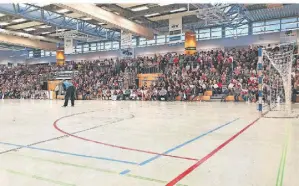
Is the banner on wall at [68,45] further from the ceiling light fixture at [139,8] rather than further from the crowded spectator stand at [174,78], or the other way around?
the ceiling light fixture at [139,8]

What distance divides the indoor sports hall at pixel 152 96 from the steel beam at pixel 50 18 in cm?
12

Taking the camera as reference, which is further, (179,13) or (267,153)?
(179,13)

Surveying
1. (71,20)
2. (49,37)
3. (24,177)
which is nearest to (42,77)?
(49,37)

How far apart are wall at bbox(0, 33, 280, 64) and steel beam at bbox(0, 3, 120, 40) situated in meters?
5.85

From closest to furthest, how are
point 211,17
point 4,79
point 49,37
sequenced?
point 211,17 < point 49,37 < point 4,79

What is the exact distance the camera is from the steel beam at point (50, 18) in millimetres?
20438

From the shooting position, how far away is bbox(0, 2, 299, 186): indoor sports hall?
136 inches

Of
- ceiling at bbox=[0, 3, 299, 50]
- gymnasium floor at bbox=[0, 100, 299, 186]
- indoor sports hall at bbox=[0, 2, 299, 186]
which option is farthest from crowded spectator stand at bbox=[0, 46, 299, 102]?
gymnasium floor at bbox=[0, 100, 299, 186]

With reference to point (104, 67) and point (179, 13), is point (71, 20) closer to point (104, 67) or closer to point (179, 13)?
point (104, 67)

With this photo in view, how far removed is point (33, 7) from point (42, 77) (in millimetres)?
15750

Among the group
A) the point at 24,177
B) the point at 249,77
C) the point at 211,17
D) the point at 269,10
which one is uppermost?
the point at 269,10

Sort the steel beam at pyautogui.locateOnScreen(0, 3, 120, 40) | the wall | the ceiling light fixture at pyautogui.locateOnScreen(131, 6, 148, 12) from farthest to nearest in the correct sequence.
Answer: the wall < the ceiling light fixture at pyautogui.locateOnScreen(131, 6, 148, 12) < the steel beam at pyautogui.locateOnScreen(0, 3, 120, 40)

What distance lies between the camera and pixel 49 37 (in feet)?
108

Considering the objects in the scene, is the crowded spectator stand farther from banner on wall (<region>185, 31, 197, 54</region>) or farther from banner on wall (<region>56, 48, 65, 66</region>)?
banner on wall (<region>56, 48, 65, 66</region>)
